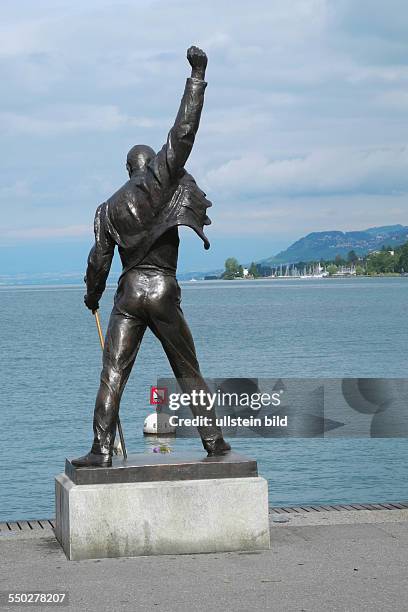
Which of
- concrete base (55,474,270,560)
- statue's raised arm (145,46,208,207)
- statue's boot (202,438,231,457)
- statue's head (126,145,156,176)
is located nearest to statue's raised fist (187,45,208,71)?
statue's raised arm (145,46,208,207)

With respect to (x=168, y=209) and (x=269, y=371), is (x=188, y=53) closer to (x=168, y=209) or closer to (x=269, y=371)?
(x=168, y=209)

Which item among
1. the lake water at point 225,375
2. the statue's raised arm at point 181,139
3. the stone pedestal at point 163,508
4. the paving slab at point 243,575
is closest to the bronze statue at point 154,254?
the statue's raised arm at point 181,139

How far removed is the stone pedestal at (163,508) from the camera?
30.0 feet

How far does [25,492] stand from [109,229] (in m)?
11.6

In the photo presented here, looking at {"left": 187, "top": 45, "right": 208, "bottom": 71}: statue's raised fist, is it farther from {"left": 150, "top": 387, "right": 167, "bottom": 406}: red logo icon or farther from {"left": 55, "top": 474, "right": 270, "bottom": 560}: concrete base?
{"left": 150, "top": 387, "right": 167, "bottom": 406}: red logo icon

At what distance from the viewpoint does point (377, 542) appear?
9.66 m

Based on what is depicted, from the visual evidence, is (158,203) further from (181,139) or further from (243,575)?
(243,575)

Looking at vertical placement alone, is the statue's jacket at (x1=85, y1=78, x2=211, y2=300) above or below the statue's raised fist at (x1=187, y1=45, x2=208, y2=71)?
below

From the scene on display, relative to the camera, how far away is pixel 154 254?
9742 millimetres

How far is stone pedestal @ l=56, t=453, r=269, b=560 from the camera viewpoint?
9.15 m

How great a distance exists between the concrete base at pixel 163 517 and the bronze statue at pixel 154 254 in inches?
18.5

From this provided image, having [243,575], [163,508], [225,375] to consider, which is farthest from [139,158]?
[225,375]

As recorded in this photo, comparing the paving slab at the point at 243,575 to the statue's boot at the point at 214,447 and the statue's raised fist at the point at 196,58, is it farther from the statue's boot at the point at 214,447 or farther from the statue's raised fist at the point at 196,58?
the statue's raised fist at the point at 196,58

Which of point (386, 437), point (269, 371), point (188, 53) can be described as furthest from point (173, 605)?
point (269, 371)
